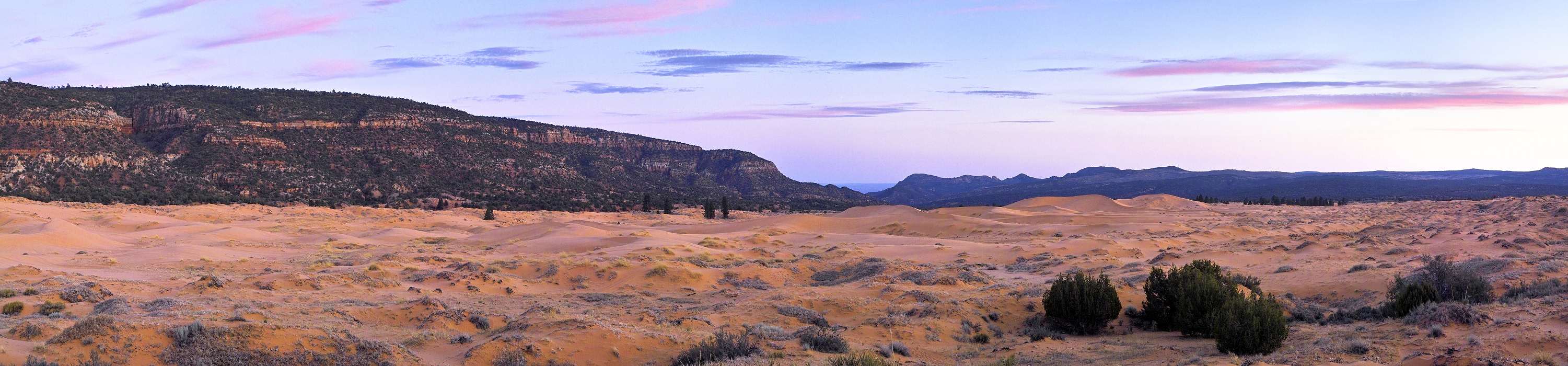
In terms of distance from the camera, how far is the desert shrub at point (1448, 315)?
33.9ft

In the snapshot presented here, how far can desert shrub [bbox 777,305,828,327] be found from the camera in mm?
14302

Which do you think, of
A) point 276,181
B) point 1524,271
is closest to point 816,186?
point 276,181

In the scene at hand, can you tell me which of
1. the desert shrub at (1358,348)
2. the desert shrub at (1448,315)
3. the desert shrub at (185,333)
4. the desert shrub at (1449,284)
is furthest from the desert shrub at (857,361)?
the desert shrub at (1449,284)

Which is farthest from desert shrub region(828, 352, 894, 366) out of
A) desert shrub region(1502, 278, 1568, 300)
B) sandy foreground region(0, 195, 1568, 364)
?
desert shrub region(1502, 278, 1568, 300)

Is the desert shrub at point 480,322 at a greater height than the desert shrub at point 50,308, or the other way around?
the desert shrub at point 50,308

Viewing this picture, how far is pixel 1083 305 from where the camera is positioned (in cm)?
1359

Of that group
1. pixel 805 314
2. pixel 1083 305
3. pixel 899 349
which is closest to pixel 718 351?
pixel 899 349

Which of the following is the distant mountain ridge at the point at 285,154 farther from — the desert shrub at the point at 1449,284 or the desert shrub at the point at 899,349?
the desert shrub at the point at 1449,284

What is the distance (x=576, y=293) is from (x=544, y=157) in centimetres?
6280

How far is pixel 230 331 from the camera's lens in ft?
29.7

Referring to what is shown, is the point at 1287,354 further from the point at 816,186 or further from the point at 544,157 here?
the point at 816,186

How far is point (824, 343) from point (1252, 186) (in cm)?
13914

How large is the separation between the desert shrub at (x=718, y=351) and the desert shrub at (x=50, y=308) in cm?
1044

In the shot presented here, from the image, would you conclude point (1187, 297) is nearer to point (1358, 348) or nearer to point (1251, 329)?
point (1251, 329)
